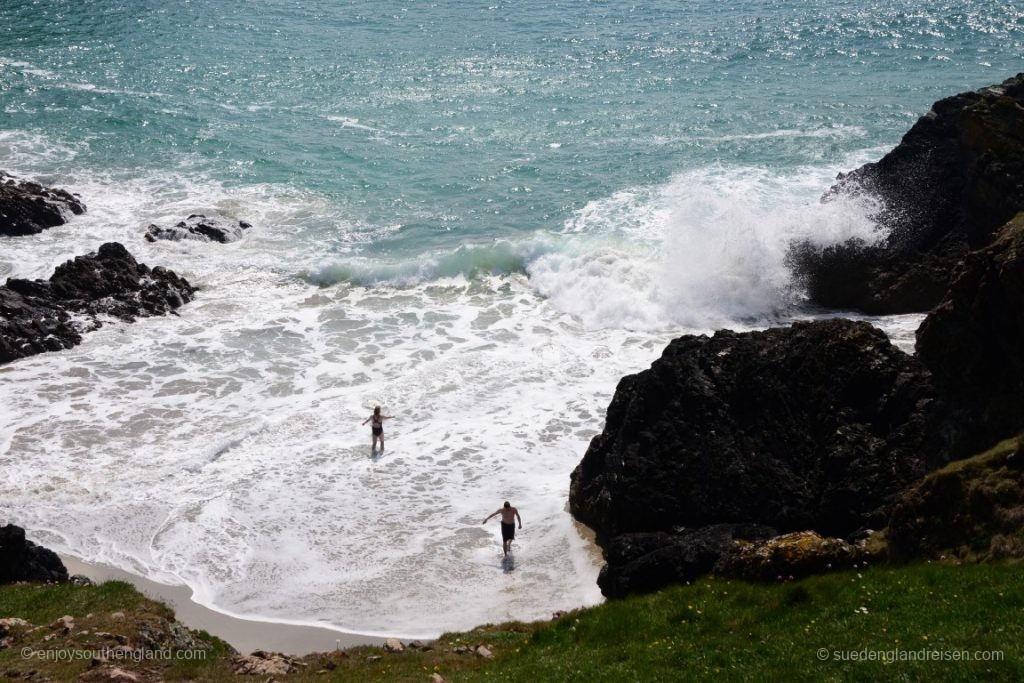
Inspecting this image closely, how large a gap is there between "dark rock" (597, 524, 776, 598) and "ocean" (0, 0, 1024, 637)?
1.88 meters

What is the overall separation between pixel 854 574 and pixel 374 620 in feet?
28.5

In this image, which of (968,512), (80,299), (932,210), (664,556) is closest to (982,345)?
(968,512)

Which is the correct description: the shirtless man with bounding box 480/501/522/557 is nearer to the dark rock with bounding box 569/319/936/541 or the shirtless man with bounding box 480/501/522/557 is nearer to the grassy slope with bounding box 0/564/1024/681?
the dark rock with bounding box 569/319/936/541

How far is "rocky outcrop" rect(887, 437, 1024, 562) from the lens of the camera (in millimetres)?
14172

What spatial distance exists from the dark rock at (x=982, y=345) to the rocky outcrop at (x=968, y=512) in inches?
55.6

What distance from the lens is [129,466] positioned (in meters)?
24.7

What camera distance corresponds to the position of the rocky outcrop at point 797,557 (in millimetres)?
15656

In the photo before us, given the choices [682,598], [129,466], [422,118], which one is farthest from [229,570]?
[422,118]

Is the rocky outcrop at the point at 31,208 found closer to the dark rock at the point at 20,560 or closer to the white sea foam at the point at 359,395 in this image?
the white sea foam at the point at 359,395

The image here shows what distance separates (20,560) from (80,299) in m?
16.3

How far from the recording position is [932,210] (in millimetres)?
32594

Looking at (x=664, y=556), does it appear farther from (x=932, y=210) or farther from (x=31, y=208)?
(x=31, y=208)

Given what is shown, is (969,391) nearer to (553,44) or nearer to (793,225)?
(793,225)

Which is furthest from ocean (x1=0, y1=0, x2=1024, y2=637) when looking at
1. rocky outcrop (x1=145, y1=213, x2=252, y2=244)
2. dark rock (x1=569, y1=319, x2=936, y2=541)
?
dark rock (x1=569, y1=319, x2=936, y2=541)
